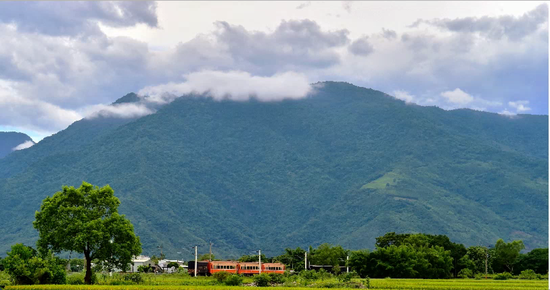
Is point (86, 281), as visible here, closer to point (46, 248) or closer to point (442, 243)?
point (46, 248)

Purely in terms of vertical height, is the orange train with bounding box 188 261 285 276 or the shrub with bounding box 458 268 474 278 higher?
the orange train with bounding box 188 261 285 276

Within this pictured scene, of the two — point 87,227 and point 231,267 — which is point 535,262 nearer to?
point 231,267

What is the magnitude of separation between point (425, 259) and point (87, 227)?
6040cm

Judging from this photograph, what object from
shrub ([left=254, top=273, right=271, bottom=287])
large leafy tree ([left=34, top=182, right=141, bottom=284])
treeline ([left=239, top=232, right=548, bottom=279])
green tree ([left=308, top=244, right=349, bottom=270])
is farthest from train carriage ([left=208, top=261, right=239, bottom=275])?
green tree ([left=308, top=244, right=349, bottom=270])

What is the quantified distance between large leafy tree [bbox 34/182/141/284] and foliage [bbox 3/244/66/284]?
2.39m

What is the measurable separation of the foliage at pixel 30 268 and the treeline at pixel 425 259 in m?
53.5

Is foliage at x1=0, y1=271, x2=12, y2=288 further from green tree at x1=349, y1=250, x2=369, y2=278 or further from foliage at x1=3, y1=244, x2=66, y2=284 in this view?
green tree at x1=349, y1=250, x2=369, y2=278

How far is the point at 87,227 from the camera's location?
61.7m

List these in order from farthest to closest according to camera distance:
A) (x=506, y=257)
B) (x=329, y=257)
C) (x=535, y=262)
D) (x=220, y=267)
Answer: (x=329, y=257) < (x=506, y=257) < (x=535, y=262) < (x=220, y=267)

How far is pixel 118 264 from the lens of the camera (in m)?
65.3

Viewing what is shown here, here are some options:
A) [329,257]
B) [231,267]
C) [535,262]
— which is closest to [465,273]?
[535,262]

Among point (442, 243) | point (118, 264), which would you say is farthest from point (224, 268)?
point (442, 243)

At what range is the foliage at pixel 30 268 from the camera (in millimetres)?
58250

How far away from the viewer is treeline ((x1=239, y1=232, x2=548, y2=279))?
331 ft
